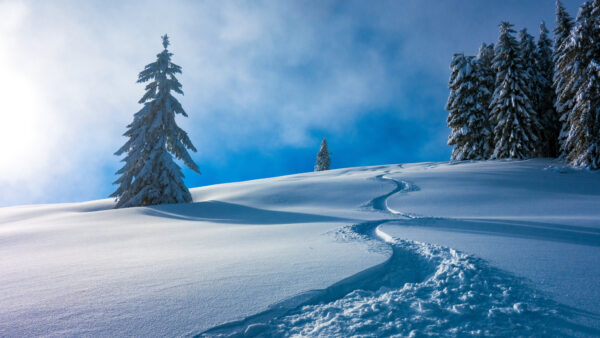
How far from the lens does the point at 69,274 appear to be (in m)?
2.72

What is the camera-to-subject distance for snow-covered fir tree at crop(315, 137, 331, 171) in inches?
1522

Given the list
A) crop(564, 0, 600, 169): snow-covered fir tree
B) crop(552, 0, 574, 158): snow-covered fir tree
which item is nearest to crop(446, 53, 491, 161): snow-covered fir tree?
crop(552, 0, 574, 158): snow-covered fir tree

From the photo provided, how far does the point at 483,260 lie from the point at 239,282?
2413 millimetres

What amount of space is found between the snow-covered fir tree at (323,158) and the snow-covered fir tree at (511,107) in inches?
810

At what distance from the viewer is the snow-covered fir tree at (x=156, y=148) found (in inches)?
482

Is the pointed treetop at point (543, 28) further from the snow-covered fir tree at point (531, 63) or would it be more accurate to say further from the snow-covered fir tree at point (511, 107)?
the snow-covered fir tree at point (511, 107)

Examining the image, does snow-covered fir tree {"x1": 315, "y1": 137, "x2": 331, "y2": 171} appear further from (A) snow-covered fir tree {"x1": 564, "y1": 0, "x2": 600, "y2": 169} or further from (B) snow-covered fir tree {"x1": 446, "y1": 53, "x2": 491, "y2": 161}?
(A) snow-covered fir tree {"x1": 564, "y1": 0, "x2": 600, "y2": 169}

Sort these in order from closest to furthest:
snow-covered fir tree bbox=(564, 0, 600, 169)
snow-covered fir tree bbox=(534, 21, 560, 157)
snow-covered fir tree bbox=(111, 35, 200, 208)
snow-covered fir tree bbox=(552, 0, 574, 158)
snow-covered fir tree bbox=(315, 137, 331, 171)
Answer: snow-covered fir tree bbox=(111, 35, 200, 208)
snow-covered fir tree bbox=(564, 0, 600, 169)
snow-covered fir tree bbox=(552, 0, 574, 158)
snow-covered fir tree bbox=(534, 21, 560, 157)
snow-covered fir tree bbox=(315, 137, 331, 171)

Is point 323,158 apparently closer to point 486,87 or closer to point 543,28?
point 486,87

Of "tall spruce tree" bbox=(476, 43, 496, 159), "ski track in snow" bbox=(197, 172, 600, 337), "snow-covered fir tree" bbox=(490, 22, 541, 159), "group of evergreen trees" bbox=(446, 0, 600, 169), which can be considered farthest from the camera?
"tall spruce tree" bbox=(476, 43, 496, 159)

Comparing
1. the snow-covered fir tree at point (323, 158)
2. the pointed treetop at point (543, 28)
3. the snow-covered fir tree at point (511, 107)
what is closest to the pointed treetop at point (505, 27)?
the snow-covered fir tree at point (511, 107)

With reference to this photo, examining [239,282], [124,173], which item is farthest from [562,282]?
[124,173]

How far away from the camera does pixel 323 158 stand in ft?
127

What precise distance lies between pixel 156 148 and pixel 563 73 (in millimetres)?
25051
